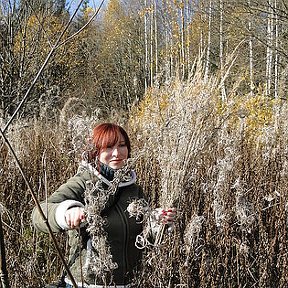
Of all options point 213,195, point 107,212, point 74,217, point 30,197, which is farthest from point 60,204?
point 30,197

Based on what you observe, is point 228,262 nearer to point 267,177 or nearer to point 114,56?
point 267,177

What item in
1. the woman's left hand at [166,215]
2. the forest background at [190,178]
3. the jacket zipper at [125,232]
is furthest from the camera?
the jacket zipper at [125,232]

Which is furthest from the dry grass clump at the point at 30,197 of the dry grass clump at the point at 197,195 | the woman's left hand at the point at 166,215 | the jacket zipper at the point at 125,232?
the woman's left hand at the point at 166,215

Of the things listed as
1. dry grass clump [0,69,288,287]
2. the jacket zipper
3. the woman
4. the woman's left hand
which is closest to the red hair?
the woman

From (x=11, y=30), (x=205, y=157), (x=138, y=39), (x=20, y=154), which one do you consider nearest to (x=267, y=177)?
(x=205, y=157)

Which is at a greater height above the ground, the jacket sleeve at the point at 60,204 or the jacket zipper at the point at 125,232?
the jacket sleeve at the point at 60,204

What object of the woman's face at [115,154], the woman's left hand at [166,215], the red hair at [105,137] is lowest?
the woman's left hand at [166,215]

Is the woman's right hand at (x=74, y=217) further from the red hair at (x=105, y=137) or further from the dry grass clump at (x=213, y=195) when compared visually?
the red hair at (x=105, y=137)

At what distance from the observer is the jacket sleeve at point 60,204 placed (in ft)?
4.66

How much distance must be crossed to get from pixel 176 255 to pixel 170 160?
864 millimetres

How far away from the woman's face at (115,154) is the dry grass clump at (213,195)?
15cm

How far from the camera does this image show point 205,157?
3453mm

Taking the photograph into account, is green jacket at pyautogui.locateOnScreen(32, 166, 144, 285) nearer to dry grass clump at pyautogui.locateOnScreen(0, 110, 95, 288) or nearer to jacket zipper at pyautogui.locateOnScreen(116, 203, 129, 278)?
jacket zipper at pyautogui.locateOnScreen(116, 203, 129, 278)

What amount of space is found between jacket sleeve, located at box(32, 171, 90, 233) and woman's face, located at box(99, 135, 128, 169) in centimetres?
10
